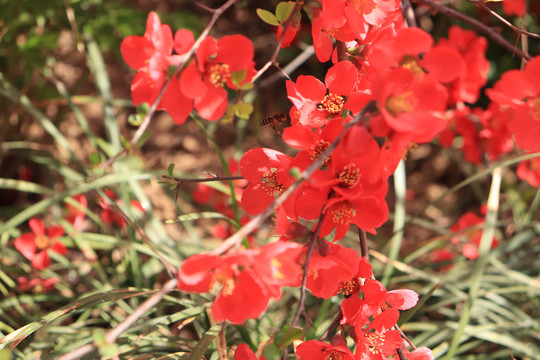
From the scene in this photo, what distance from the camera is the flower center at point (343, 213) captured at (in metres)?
0.55

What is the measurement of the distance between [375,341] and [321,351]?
0.27ft

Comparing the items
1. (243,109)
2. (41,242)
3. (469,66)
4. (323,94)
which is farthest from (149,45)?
(469,66)

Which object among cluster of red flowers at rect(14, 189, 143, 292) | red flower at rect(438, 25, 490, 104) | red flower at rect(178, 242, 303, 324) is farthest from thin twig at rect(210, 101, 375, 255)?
red flower at rect(438, 25, 490, 104)

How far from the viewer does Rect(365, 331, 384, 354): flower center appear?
0.60 meters

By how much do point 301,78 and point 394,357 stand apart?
455mm

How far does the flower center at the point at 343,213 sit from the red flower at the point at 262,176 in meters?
0.07

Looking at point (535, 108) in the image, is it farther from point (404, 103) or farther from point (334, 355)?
point (334, 355)

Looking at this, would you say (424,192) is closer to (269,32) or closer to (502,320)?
(502,320)

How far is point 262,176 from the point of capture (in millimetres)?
607

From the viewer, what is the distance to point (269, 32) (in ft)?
6.30

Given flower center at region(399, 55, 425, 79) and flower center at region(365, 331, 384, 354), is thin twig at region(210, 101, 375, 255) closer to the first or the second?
flower center at region(399, 55, 425, 79)

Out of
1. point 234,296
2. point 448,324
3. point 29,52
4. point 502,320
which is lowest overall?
point 502,320

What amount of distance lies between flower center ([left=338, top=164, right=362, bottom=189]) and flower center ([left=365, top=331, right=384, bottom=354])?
23 cm

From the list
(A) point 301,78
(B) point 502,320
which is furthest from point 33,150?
(B) point 502,320
